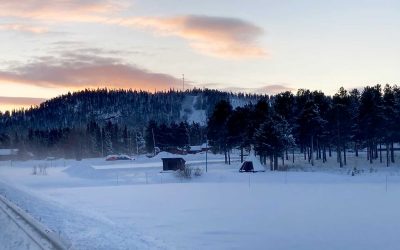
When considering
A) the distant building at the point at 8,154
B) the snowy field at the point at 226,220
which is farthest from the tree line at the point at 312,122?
the distant building at the point at 8,154

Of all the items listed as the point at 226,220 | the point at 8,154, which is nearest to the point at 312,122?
the point at 226,220

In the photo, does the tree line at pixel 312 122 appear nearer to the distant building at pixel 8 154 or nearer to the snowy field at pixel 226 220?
the snowy field at pixel 226 220

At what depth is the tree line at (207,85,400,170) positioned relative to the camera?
69.9 meters

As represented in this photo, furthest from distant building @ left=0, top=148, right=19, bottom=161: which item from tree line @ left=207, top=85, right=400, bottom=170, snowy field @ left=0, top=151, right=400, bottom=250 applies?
snowy field @ left=0, top=151, right=400, bottom=250

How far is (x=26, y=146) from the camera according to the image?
17838 cm

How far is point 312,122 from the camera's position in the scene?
2982 inches

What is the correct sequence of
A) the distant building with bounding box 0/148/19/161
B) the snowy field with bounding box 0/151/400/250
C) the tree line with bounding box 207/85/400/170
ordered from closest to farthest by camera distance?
1. the snowy field with bounding box 0/151/400/250
2. the tree line with bounding box 207/85/400/170
3. the distant building with bounding box 0/148/19/161

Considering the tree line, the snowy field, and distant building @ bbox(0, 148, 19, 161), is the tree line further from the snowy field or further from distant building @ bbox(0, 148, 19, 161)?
distant building @ bbox(0, 148, 19, 161)

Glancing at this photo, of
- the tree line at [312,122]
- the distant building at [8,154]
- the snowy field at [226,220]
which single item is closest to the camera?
the snowy field at [226,220]

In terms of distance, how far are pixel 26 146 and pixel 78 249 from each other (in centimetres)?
17574

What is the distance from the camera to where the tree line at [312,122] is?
229 feet

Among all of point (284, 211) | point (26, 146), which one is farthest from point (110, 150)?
point (284, 211)

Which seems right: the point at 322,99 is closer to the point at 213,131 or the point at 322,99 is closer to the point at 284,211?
the point at 213,131

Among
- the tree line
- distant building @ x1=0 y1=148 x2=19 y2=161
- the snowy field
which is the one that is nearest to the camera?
the snowy field
